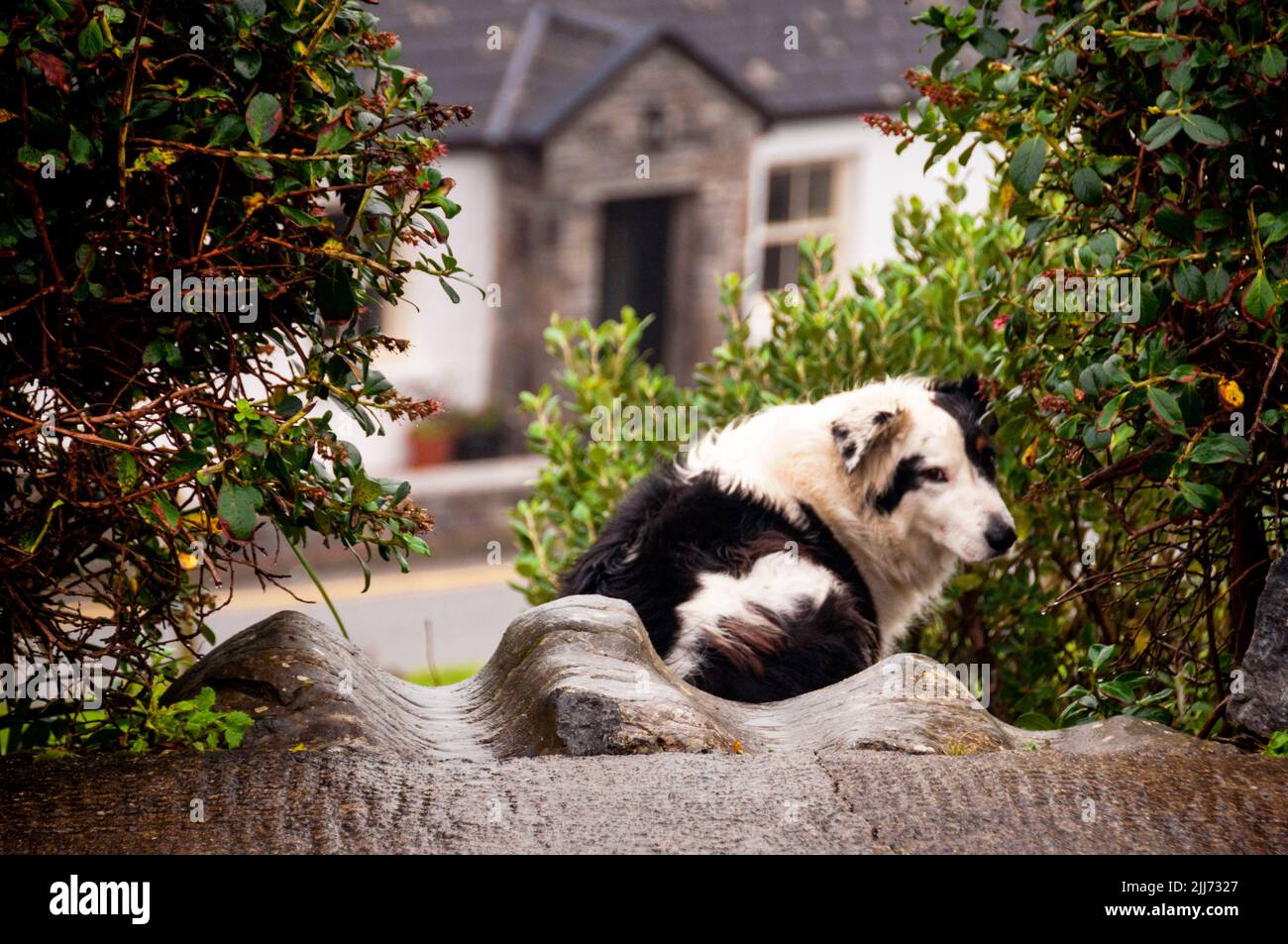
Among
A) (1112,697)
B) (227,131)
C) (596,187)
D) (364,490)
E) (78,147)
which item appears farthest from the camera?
(596,187)

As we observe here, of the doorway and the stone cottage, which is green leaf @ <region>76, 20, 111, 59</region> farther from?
the doorway

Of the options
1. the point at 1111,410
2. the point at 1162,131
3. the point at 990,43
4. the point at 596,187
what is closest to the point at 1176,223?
the point at 1162,131

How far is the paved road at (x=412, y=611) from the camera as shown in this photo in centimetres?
1370

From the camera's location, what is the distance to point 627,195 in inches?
746

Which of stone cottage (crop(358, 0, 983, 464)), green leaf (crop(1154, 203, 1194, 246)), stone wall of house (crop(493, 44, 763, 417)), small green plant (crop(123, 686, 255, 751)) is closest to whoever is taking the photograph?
small green plant (crop(123, 686, 255, 751))

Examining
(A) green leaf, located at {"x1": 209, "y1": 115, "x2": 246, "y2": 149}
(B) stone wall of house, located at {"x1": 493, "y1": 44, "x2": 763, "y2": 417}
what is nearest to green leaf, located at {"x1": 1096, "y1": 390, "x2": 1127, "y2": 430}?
(A) green leaf, located at {"x1": 209, "y1": 115, "x2": 246, "y2": 149}

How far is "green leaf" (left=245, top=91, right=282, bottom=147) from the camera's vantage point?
3188mm

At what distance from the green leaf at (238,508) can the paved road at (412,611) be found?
9.56m

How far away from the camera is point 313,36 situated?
329cm

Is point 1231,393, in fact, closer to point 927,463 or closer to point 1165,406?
point 1165,406

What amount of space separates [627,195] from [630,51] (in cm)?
172

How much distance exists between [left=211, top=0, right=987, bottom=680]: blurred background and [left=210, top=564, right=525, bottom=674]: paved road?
20cm

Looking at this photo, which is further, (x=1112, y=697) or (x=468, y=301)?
(x=468, y=301)
